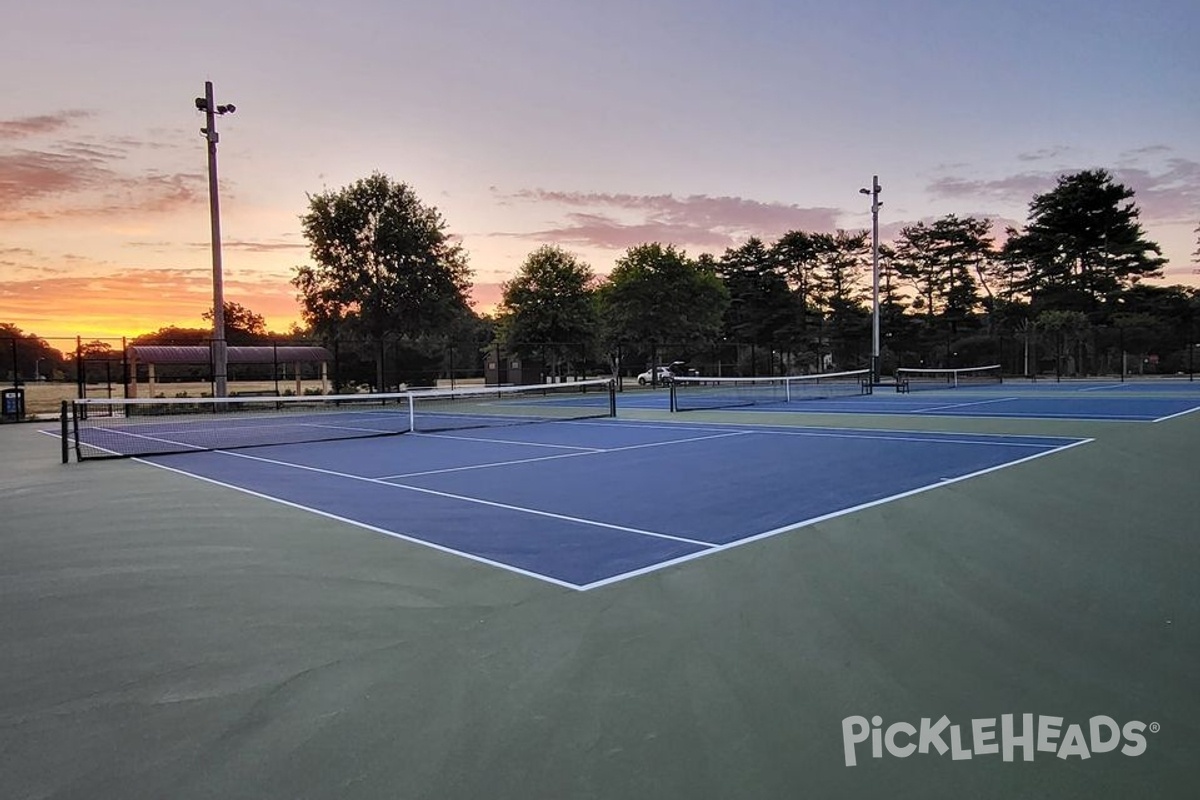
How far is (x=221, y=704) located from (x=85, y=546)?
405 centimetres

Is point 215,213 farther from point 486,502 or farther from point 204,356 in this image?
point 486,502

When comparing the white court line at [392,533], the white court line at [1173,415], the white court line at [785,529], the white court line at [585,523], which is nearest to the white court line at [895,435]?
the white court line at [585,523]

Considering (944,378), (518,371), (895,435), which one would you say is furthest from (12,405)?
(944,378)

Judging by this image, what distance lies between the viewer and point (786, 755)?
254cm

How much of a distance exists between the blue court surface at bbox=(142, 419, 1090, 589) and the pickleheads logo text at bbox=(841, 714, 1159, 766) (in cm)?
225

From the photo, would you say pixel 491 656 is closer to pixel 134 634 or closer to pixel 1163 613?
pixel 134 634

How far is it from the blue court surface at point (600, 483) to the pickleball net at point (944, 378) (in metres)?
18.7

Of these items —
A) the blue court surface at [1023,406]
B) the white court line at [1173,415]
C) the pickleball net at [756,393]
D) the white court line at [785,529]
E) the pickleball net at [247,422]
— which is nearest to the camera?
the white court line at [785,529]

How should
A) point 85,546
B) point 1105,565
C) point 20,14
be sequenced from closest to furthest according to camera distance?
point 1105,565
point 85,546
point 20,14

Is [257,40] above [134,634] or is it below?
above

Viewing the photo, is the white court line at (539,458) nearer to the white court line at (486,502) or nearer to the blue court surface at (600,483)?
the blue court surface at (600,483)

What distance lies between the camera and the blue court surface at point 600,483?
5879 mm

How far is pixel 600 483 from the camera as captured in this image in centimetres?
891

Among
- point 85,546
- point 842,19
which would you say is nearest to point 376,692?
point 85,546
